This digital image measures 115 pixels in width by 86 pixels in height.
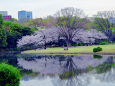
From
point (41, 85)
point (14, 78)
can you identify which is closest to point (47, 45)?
point (41, 85)

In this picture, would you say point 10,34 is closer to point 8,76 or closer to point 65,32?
point 65,32

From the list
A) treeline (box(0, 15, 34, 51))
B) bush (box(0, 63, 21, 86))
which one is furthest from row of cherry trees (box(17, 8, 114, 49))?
bush (box(0, 63, 21, 86))

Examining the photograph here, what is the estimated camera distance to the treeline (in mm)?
53031

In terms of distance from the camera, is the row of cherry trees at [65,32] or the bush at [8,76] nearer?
the bush at [8,76]

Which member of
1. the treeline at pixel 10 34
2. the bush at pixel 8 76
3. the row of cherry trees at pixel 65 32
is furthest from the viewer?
the row of cherry trees at pixel 65 32

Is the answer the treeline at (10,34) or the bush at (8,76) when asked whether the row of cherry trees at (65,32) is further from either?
the bush at (8,76)

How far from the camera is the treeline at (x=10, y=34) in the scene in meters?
53.0

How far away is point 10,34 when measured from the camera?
182 ft

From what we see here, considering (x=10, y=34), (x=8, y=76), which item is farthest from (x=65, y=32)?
A: (x=8, y=76)

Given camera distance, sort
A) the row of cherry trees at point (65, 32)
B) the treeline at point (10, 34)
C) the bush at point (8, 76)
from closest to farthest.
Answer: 1. the bush at point (8, 76)
2. the treeline at point (10, 34)
3. the row of cherry trees at point (65, 32)

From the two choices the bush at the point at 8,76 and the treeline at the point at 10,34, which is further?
the treeline at the point at 10,34

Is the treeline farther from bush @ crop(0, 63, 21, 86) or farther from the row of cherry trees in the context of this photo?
bush @ crop(0, 63, 21, 86)

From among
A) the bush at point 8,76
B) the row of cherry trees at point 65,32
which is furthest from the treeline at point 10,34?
the bush at point 8,76

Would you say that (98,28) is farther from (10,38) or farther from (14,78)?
(14,78)
